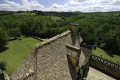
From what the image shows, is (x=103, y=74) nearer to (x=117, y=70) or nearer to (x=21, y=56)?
(x=117, y=70)

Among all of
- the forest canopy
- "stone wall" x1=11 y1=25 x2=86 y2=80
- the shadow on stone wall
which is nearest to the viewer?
"stone wall" x1=11 y1=25 x2=86 y2=80

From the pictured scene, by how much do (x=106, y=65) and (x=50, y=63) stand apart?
13.0m

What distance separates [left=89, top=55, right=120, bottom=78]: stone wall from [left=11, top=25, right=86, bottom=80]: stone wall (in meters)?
8.62

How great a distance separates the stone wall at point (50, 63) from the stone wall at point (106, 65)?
28.3ft

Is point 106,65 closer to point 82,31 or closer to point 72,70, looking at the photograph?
point 72,70

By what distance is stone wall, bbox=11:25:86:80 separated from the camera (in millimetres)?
6926

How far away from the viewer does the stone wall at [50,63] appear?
6.93 m

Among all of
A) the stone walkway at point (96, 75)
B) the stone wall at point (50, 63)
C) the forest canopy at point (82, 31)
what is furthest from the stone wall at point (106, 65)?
the forest canopy at point (82, 31)

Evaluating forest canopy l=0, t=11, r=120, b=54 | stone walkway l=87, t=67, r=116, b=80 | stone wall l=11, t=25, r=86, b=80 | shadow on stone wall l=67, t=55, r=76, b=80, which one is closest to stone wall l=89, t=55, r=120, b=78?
stone walkway l=87, t=67, r=116, b=80

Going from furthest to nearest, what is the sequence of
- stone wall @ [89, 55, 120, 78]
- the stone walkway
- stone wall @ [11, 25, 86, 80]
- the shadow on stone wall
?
stone wall @ [89, 55, 120, 78] < the stone walkway < the shadow on stone wall < stone wall @ [11, 25, 86, 80]

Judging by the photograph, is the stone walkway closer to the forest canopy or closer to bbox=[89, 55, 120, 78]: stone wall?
bbox=[89, 55, 120, 78]: stone wall

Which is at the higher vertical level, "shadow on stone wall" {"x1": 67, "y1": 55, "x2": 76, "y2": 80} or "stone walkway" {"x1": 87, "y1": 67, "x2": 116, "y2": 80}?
"shadow on stone wall" {"x1": 67, "y1": 55, "x2": 76, "y2": 80}

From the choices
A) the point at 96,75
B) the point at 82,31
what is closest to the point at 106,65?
the point at 96,75

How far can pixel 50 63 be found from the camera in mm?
7875
